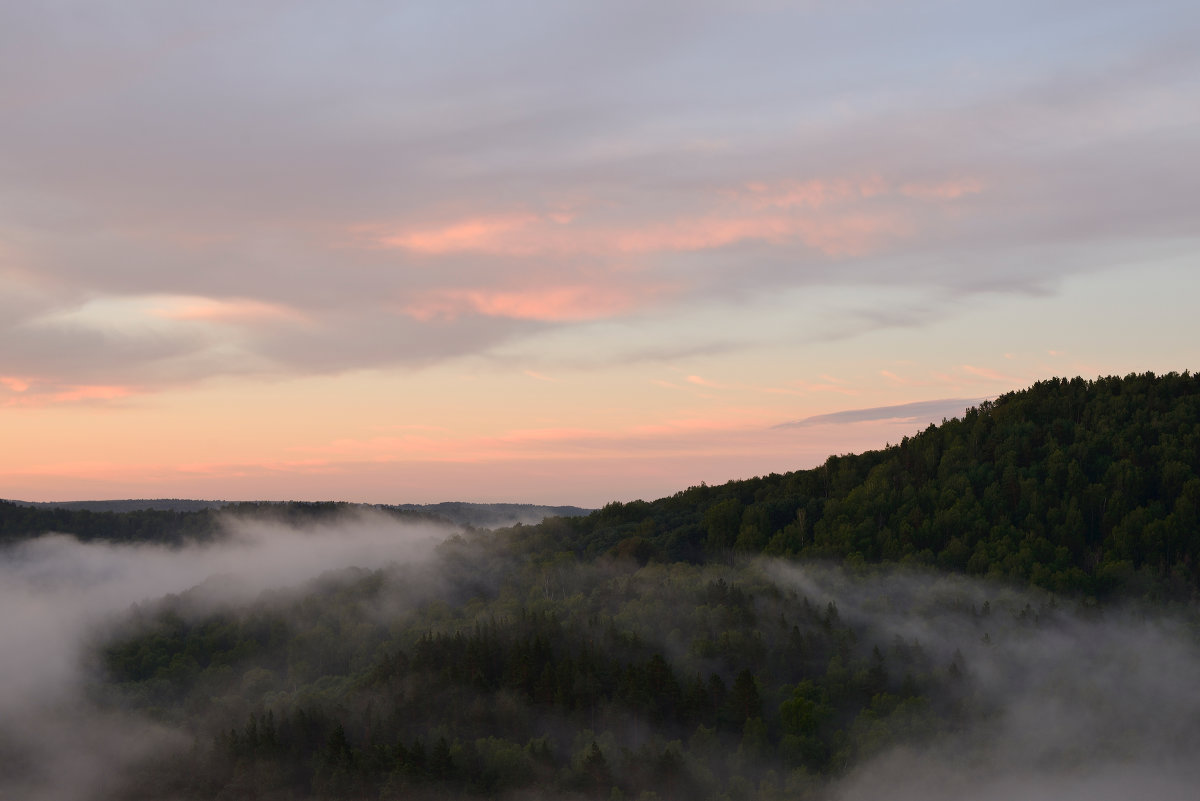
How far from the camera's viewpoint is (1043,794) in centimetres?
18525

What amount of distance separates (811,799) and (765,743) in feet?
51.7

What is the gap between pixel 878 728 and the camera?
196125mm

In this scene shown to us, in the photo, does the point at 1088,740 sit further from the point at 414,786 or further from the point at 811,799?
the point at 414,786

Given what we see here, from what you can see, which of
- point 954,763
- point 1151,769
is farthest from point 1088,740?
point 954,763

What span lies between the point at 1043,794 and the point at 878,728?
28.6 metres

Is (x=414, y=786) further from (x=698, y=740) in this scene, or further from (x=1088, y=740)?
(x=1088, y=740)

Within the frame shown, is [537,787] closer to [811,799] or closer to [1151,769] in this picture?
[811,799]

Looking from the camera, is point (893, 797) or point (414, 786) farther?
point (414, 786)

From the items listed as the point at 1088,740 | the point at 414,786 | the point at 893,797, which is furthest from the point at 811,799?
the point at 414,786

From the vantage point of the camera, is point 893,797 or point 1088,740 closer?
point 893,797

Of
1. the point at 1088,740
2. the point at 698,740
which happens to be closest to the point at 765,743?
the point at 698,740

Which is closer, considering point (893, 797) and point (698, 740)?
point (893, 797)

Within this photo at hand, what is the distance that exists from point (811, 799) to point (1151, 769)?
61.8m

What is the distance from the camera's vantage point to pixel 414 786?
655 ft
